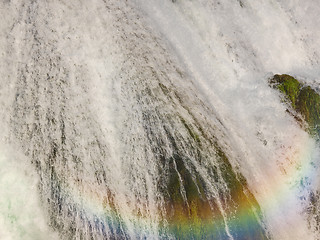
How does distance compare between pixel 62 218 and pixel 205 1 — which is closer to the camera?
pixel 62 218

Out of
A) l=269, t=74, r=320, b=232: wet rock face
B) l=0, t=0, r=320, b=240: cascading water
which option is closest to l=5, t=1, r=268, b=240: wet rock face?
l=0, t=0, r=320, b=240: cascading water

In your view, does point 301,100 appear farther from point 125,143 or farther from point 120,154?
point 120,154

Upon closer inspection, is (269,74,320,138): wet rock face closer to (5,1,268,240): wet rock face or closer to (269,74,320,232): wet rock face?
(269,74,320,232): wet rock face

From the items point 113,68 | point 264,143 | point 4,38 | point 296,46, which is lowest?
point 4,38

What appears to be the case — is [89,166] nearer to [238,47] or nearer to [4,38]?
[4,38]

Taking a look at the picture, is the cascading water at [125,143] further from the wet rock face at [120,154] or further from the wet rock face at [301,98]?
the wet rock face at [301,98]

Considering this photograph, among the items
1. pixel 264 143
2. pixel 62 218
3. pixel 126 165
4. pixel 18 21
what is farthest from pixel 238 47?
pixel 62 218

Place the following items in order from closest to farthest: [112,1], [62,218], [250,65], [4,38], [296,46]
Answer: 1. [62,218]
2. [4,38]
3. [112,1]
4. [250,65]
5. [296,46]

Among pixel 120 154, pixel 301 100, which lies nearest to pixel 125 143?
pixel 120 154
